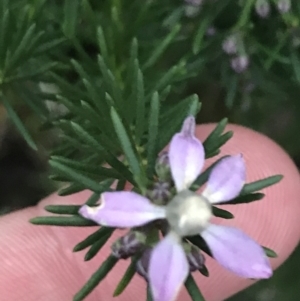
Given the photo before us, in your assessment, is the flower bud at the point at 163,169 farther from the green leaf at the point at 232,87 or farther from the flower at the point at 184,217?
the green leaf at the point at 232,87

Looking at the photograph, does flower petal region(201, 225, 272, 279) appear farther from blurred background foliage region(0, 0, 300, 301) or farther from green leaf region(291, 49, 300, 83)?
green leaf region(291, 49, 300, 83)

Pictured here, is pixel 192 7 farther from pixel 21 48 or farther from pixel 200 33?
pixel 21 48

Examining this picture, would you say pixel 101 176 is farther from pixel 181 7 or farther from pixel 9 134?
pixel 9 134

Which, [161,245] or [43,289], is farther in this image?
[43,289]

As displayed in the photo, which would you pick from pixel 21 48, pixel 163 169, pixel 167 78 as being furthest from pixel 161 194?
pixel 21 48

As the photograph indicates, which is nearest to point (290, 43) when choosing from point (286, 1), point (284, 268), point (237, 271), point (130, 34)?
point (286, 1)

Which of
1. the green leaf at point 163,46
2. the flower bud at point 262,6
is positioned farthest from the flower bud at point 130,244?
the flower bud at point 262,6
